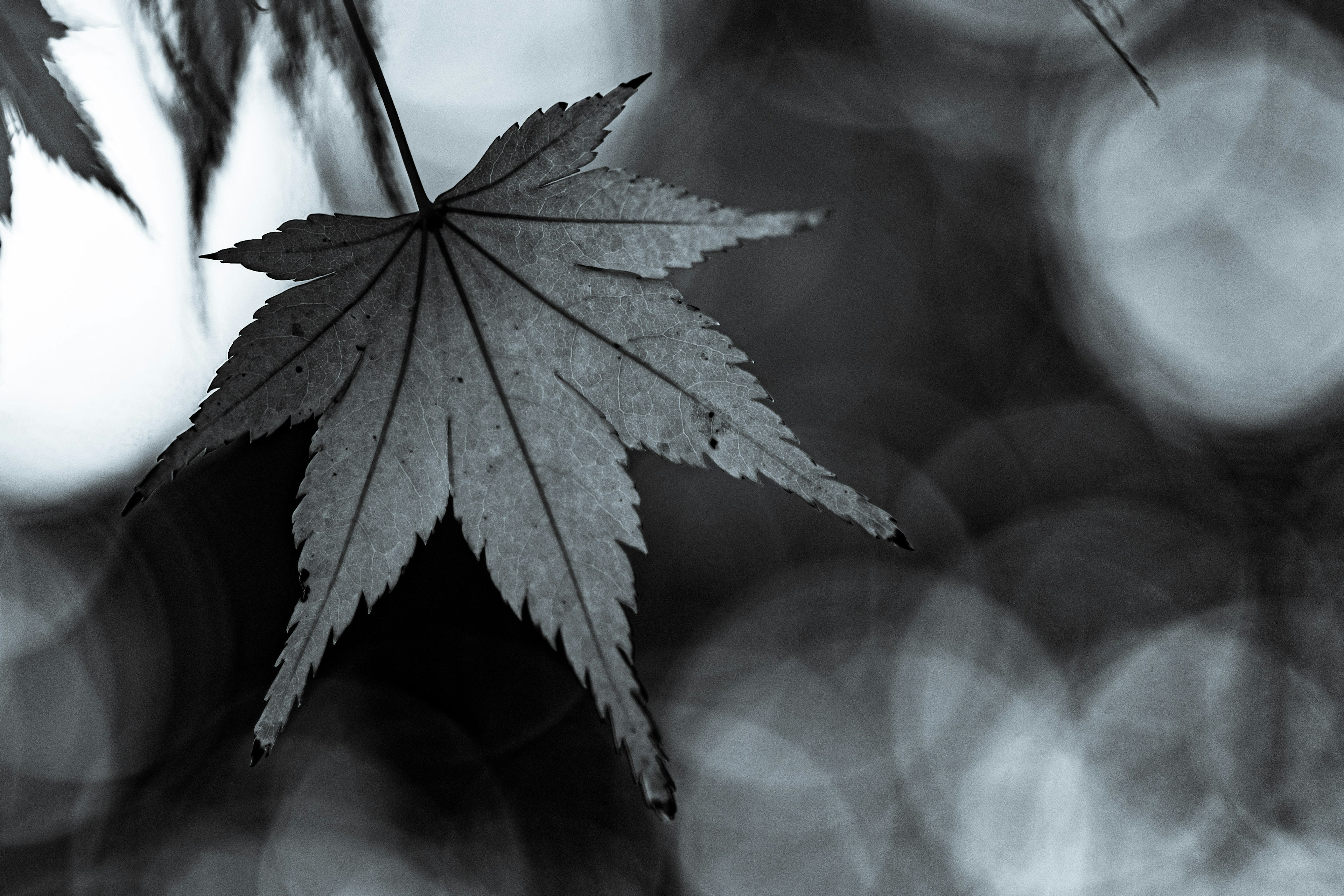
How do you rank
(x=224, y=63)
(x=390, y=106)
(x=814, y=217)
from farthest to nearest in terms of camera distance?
1. (x=224, y=63)
2. (x=390, y=106)
3. (x=814, y=217)

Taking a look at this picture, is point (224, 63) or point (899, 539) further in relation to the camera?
point (224, 63)

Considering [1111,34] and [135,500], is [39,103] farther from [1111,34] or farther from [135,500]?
[1111,34]

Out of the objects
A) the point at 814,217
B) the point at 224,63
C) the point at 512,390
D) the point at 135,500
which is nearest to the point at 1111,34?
the point at 814,217

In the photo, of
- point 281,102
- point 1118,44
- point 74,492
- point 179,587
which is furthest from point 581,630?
point 179,587

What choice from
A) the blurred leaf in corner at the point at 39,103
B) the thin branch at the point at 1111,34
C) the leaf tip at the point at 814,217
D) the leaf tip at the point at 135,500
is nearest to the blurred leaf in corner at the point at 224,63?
the blurred leaf in corner at the point at 39,103

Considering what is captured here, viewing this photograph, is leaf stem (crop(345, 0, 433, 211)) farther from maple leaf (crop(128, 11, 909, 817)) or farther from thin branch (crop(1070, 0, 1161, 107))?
thin branch (crop(1070, 0, 1161, 107))

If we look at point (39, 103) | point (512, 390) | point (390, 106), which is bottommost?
point (512, 390)

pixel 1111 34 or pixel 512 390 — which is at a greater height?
pixel 1111 34

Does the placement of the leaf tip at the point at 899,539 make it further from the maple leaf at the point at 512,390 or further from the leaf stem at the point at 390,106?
the leaf stem at the point at 390,106

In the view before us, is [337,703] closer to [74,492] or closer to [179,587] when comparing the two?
[179,587]
